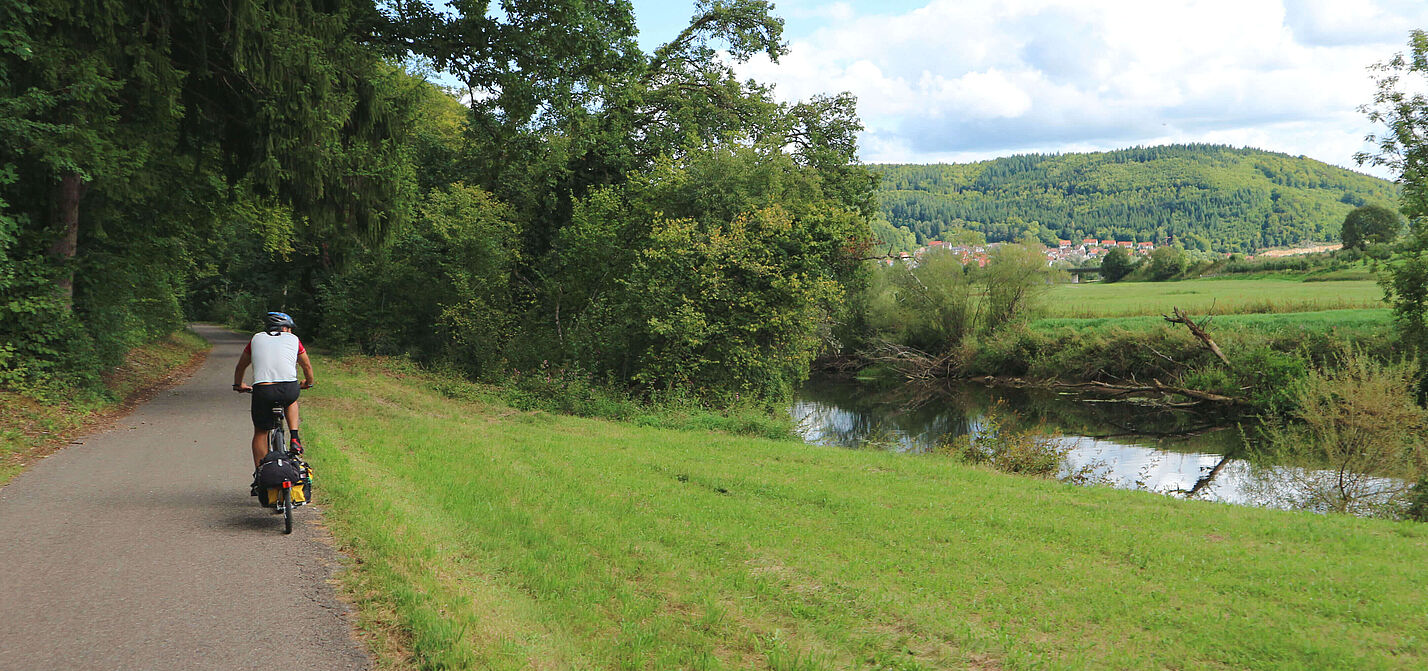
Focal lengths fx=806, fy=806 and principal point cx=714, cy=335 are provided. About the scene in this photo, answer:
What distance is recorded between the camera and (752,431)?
1777cm

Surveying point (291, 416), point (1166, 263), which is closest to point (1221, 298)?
point (1166, 263)

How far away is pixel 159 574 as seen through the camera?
224 inches

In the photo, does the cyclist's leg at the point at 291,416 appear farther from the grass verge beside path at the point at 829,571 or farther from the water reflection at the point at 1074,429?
the water reflection at the point at 1074,429

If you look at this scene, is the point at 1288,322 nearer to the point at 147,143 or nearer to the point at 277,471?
the point at 277,471

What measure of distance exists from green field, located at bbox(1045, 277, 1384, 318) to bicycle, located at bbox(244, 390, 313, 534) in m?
33.9

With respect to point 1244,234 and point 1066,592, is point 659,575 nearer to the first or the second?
point 1066,592

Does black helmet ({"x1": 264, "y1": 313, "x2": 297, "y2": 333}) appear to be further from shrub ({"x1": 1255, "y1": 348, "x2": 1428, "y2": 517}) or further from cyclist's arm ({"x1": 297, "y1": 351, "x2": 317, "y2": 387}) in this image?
Result: shrub ({"x1": 1255, "y1": 348, "x2": 1428, "y2": 517})

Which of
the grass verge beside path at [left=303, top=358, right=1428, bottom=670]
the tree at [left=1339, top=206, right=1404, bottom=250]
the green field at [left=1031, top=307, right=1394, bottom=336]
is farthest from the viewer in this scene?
the tree at [left=1339, top=206, right=1404, bottom=250]

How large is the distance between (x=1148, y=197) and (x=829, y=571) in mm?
146842

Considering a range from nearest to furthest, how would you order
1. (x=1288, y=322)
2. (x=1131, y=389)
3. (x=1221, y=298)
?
(x=1131, y=389) < (x=1288, y=322) < (x=1221, y=298)

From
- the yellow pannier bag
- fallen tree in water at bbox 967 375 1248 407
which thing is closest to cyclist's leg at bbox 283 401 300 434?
the yellow pannier bag

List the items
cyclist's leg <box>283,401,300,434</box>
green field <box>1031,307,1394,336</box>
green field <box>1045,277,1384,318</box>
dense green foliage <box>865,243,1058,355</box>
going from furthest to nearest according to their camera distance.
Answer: dense green foliage <box>865,243,1058,355</box>
green field <box>1045,277,1384,318</box>
green field <box>1031,307,1394,336</box>
cyclist's leg <box>283,401,300,434</box>

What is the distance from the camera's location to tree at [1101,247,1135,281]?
85.4m

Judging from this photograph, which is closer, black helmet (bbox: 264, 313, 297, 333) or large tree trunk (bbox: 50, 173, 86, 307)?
black helmet (bbox: 264, 313, 297, 333)
